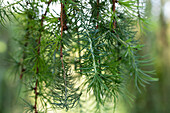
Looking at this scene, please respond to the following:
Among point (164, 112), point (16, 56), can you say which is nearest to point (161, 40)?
point (164, 112)

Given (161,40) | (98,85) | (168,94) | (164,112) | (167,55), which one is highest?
(161,40)

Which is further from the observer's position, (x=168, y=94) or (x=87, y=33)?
(x=168, y=94)

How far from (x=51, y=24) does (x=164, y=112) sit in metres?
1.20

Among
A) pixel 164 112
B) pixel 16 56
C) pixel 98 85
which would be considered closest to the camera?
pixel 98 85

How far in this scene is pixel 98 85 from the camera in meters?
0.14

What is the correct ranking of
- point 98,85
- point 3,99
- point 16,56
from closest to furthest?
point 98,85 → point 16,56 → point 3,99

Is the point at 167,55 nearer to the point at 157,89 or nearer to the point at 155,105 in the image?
the point at 157,89

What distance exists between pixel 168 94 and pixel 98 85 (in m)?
1.20

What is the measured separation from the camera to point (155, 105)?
3.78 feet

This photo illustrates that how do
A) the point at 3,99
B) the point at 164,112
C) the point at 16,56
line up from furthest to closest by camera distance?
the point at 3,99, the point at 164,112, the point at 16,56

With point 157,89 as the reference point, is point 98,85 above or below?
above

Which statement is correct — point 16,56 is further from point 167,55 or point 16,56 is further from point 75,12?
point 167,55

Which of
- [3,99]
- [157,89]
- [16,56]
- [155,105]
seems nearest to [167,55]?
[157,89]

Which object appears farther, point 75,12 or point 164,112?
point 164,112
